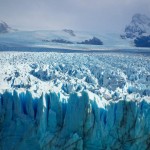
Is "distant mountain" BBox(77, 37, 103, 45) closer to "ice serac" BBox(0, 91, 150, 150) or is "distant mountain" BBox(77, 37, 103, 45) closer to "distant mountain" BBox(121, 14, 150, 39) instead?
"distant mountain" BBox(121, 14, 150, 39)

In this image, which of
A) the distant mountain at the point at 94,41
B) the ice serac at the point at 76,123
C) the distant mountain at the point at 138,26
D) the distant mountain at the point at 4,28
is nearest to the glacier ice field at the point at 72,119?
the ice serac at the point at 76,123

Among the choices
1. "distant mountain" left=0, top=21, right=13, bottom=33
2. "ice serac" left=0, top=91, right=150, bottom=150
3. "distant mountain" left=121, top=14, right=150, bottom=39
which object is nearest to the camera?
"ice serac" left=0, top=91, right=150, bottom=150

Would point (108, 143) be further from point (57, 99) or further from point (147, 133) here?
point (57, 99)

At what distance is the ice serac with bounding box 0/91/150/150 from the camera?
6.79 metres

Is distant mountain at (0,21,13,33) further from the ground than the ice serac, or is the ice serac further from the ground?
distant mountain at (0,21,13,33)

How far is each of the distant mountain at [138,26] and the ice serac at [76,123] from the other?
1151 inches

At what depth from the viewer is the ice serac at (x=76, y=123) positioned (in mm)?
6785

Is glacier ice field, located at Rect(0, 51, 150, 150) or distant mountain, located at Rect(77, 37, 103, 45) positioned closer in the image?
glacier ice field, located at Rect(0, 51, 150, 150)

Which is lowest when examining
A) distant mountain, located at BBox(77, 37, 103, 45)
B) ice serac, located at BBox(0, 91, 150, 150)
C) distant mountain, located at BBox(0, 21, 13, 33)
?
ice serac, located at BBox(0, 91, 150, 150)

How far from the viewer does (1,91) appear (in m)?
7.27

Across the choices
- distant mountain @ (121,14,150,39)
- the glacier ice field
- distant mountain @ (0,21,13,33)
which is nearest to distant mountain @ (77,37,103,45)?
distant mountain @ (0,21,13,33)

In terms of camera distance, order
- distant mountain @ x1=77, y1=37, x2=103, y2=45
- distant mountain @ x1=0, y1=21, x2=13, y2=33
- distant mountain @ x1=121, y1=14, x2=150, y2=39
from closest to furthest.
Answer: distant mountain @ x1=77, y1=37, x2=103, y2=45 → distant mountain @ x1=0, y1=21, x2=13, y2=33 → distant mountain @ x1=121, y1=14, x2=150, y2=39

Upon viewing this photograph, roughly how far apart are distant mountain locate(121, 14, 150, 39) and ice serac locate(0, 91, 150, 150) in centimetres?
2924

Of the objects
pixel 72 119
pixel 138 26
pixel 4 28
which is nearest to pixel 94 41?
pixel 4 28
